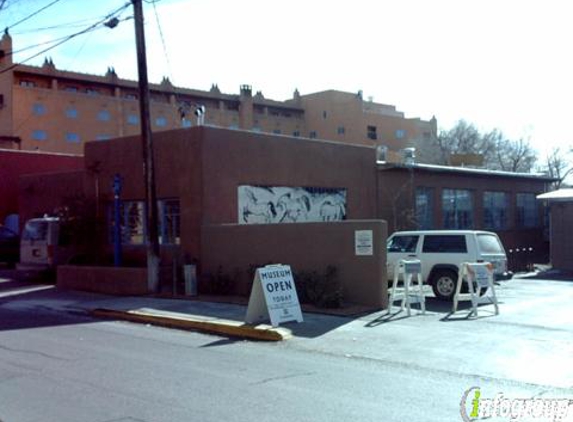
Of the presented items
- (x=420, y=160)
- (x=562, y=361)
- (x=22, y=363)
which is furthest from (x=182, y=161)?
(x=420, y=160)

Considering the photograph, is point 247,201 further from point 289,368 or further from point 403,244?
point 289,368

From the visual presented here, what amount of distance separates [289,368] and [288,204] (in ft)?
→ 41.9

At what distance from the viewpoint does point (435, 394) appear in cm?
804

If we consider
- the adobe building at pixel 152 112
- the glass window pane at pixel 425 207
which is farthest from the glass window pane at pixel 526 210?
the adobe building at pixel 152 112

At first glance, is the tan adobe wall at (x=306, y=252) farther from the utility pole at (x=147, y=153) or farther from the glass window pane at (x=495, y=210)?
the glass window pane at (x=495, y=210)

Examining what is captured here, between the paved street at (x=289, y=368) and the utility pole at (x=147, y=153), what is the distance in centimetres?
339

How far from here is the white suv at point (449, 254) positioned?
56.9 feet

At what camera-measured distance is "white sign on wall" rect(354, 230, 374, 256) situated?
621 inches

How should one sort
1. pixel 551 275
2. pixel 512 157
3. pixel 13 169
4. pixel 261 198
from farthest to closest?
pixel 512 157
pixel 13 169
pixel 551 275
pixel 261 198

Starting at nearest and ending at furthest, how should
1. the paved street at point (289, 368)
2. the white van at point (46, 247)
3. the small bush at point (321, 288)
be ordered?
1. the paved street at point (289, 368)
2. the small bush at point (321, 288)
3. the white van at point (46, 247)

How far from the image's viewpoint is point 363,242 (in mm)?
15891

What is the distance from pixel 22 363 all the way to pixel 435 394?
5.76 metres

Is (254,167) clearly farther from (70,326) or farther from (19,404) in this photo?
(19,404)

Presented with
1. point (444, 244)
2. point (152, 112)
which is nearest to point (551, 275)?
point (444, 244)
